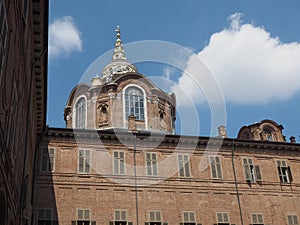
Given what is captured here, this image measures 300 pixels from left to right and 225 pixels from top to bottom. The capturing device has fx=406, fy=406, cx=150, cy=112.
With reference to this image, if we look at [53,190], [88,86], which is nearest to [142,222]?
[53,190]

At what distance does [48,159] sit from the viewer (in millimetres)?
25484

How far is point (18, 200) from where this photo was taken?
15555 mm

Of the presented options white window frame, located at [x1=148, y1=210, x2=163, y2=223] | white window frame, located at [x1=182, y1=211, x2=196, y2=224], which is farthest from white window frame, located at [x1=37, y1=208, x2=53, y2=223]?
white window frame, located at [x1=182, y1=211, x2=196, y2=224]

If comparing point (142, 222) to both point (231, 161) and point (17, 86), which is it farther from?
point (17, 86)

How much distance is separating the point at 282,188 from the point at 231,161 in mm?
4106

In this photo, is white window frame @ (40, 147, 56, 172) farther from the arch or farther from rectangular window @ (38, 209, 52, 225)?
the arch

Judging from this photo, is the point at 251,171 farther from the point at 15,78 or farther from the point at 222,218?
the point at 15,78

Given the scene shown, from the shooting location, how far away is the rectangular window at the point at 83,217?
24219 mm

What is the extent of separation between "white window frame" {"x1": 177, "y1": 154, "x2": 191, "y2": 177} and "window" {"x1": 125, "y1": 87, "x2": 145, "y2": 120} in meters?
9.78

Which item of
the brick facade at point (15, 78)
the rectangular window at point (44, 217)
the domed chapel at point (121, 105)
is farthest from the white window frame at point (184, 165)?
the brick facade at point (15, 78)

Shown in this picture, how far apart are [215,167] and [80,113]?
15.8 metres

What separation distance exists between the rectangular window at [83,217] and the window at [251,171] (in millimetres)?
11336

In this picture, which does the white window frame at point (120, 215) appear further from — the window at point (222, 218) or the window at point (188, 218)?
the window at point (222, 218)

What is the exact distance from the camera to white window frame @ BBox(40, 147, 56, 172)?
82.6ft
